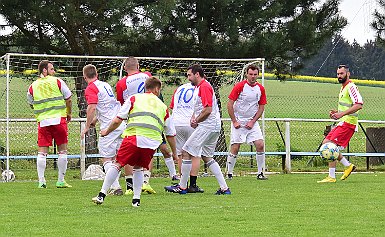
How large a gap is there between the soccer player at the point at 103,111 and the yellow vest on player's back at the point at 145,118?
254 cm

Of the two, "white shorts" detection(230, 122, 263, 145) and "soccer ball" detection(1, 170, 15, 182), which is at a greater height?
"white shorts" detection(230, 122, 263, 145)

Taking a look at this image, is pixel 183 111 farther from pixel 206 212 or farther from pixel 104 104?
pixel 206 212

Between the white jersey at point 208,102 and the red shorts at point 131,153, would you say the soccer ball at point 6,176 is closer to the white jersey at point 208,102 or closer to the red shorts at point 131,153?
the white jersey at point 208,102

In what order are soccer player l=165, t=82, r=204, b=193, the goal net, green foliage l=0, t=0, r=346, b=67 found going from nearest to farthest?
soccer player l=165, t=82, r=204, b=193 → the goal net → green foliage l=0, t=0, r=346, b=67

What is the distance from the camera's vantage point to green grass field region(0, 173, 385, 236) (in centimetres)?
968

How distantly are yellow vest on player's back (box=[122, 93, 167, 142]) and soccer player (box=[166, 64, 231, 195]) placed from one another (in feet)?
6.93

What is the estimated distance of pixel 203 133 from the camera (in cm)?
1439

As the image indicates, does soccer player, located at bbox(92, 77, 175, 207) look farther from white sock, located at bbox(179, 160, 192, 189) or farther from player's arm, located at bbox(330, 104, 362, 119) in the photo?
player's arm, located at bbox(330, 104, 362, 119)

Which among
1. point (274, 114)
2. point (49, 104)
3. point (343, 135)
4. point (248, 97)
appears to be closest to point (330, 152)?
point (343, 135)

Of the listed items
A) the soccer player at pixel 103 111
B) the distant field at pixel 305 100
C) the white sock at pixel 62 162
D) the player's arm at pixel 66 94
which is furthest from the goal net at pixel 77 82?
the soccer player at pixel 103 111

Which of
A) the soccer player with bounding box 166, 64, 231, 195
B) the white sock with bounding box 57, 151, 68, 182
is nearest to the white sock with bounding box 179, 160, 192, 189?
the soccer player with bounding box 166, 64, 231, 195

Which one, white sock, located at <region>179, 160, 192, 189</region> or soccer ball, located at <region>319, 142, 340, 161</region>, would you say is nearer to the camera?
white sock, located at <region>179, 160, 192, 189</region>

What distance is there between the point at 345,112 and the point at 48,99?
526 cm

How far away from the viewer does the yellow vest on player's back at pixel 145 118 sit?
11.9 m
